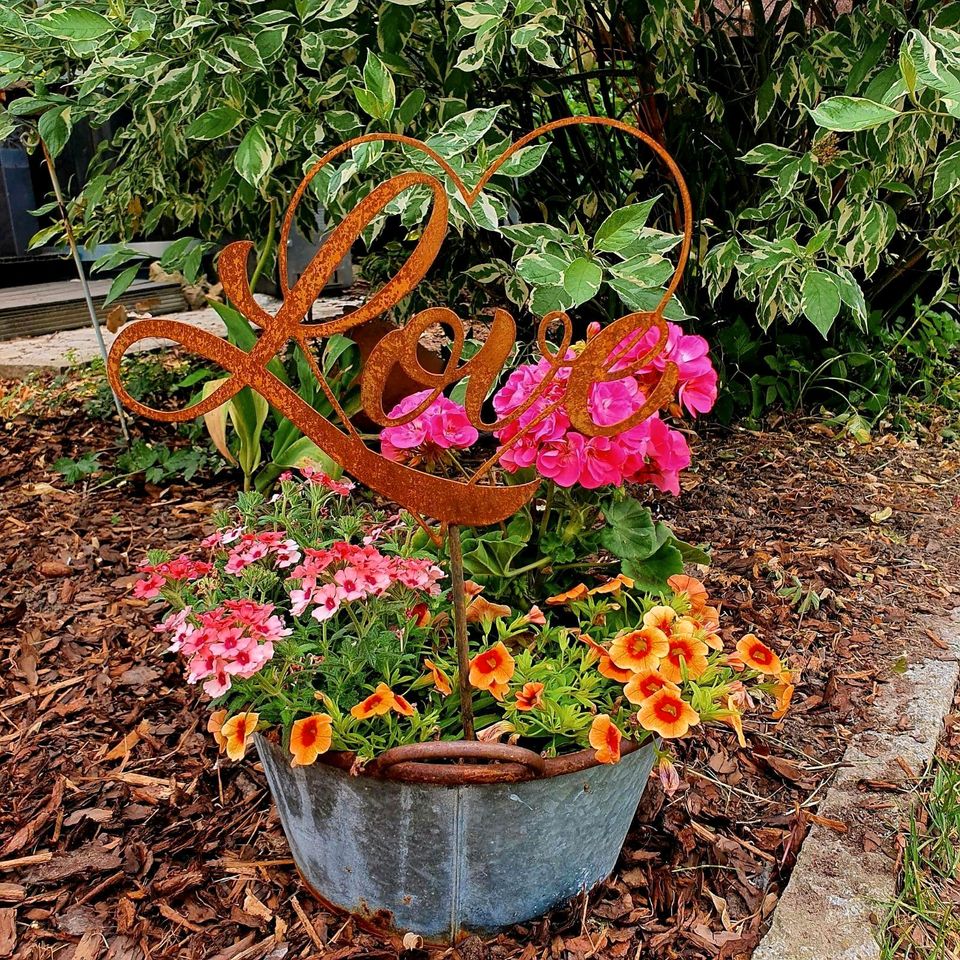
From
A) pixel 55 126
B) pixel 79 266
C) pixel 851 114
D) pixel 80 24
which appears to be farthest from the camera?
pixel 79 266

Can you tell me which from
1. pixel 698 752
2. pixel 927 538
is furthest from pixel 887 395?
pixel 698 752

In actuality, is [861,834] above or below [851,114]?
below

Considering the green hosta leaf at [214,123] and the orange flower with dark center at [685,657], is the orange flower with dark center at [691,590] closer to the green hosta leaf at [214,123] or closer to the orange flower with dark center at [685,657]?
the orange flower with dark center at [685,657]

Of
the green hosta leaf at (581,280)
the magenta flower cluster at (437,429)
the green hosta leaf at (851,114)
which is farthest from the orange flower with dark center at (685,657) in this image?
the green hosta leaf at (851,114)

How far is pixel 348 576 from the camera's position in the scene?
1.14 meters

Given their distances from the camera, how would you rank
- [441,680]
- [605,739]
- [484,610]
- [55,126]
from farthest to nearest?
[55,126] < [484,610] < [441,680] < [605,739]

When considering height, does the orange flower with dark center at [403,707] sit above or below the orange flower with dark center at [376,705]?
below

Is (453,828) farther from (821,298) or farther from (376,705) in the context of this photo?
(821,298)

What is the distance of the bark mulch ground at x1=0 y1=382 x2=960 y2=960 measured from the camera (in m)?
1.28

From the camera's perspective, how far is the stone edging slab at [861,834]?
124 cm

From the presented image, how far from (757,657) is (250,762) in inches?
35.1

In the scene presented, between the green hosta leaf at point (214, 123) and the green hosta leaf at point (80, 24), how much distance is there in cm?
18

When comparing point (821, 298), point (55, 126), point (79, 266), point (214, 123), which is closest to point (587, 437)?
point (821, 298)

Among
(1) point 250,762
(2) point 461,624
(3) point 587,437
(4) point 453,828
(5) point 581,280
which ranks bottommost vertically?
(1) point 250,762
